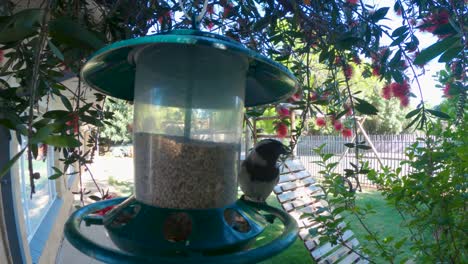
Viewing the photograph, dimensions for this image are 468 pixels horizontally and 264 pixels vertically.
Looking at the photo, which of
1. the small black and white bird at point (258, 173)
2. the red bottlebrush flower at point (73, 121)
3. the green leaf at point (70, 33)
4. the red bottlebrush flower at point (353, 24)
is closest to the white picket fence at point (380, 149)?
the small black and white bird at point (258, 173)

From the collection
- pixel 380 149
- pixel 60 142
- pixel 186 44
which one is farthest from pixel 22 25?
pixel 380 149

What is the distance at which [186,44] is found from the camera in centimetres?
98

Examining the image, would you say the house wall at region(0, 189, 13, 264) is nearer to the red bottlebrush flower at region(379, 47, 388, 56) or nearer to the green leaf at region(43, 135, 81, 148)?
the green leaf at region(43, 135, 81, 148)

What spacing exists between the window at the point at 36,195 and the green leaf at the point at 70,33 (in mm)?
2891

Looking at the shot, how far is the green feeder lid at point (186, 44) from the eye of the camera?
0.83 metres

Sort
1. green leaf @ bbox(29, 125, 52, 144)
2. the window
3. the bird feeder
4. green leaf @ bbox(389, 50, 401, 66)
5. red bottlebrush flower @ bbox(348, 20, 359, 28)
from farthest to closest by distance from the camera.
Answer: the window, red bottlebrush flower @ bbox(348, 20, 359, 28), green leaf @ bbox(389, 50, 401, 66), the bird feeder, green leaf @ bbox(29, 125, 52, 144)

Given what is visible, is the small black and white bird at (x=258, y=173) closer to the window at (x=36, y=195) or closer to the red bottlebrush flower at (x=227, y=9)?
the red bottlebrush flower at (x=227, y=9)

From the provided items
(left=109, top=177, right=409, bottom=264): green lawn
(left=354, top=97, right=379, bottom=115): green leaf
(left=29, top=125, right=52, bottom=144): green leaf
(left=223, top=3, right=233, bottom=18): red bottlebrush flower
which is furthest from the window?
(left=29, top=125, right=52, bottom=144): green leaf

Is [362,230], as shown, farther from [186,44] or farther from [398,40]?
[186,44]

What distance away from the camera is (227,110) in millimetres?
1162

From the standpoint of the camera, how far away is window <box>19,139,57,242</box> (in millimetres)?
3877

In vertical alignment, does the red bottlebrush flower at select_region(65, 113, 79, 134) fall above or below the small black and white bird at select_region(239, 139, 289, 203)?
above

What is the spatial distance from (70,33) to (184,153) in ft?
1.54

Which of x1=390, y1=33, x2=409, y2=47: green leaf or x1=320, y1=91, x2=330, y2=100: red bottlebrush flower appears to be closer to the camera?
x1=390, y1=33, x2=409, y2=47: green leaf
